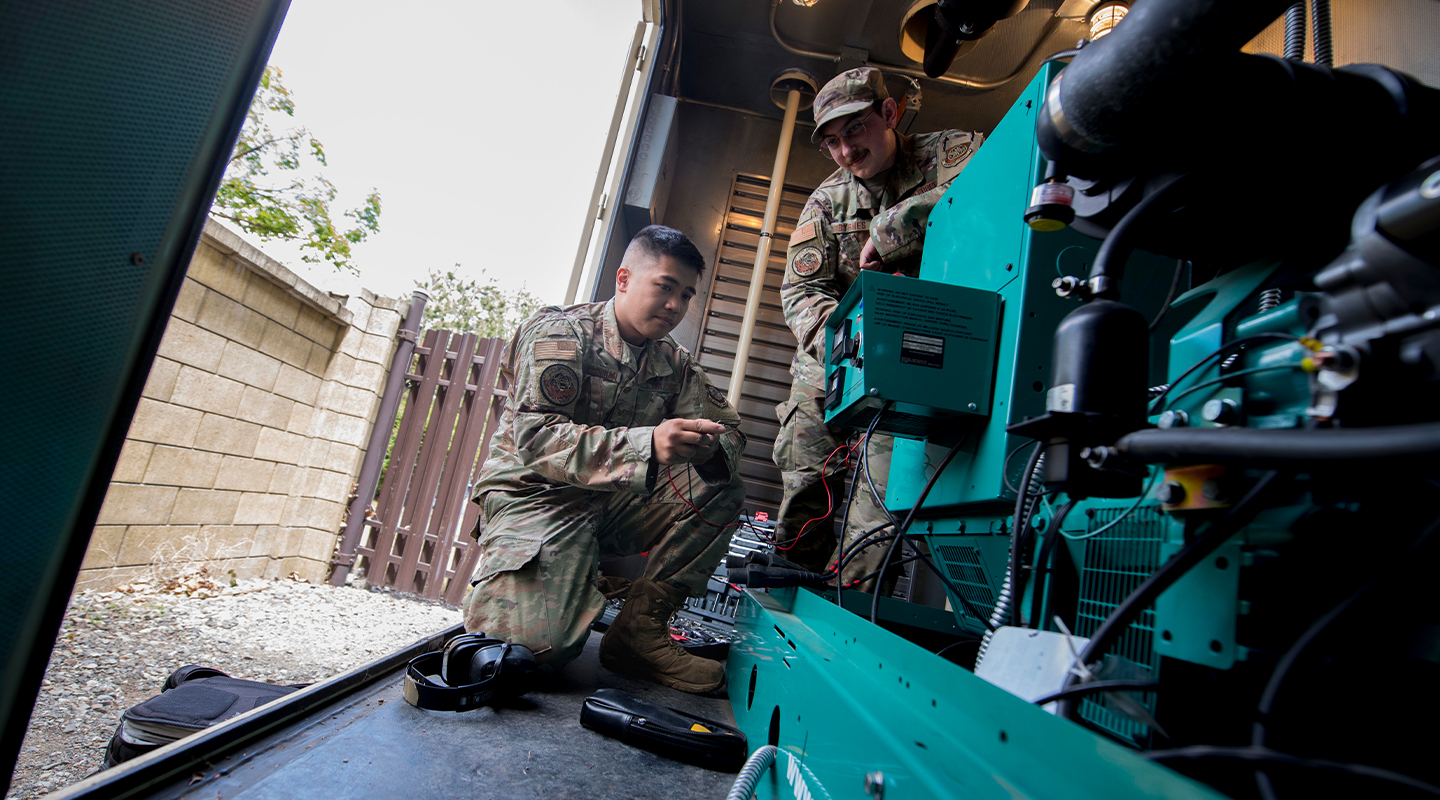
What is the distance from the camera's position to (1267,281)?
64 cm

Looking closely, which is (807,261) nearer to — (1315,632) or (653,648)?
(653,648)

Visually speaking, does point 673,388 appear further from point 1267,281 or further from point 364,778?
point 1267,281

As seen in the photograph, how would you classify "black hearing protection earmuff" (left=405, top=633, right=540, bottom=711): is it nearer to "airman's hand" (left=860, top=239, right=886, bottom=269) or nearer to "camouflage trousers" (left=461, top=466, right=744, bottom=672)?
"camouflage trousers" (left=461, top=466, right=744, bottom=672)

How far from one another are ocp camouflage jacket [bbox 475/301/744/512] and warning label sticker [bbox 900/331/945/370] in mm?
746

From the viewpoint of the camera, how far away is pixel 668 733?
1.25 meters

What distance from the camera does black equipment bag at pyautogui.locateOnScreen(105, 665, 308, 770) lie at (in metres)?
1.11

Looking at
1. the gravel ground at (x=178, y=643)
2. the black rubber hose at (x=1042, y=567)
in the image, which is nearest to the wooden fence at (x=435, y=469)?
the gravel ground at (x=178, y=643)

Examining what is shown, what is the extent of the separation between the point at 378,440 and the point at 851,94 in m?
3.10

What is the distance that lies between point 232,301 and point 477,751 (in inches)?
98.8

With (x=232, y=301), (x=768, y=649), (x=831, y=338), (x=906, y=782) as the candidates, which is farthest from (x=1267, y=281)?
(x=232, y=301)

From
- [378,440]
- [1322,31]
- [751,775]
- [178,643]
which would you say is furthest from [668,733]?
[378,440]

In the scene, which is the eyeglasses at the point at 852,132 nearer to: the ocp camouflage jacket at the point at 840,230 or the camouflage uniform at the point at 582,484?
the ocp camouflage jacket at the point at 840,230

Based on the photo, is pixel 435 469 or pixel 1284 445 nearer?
pixel 1284 445

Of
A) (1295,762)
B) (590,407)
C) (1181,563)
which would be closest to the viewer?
(1295,762)
